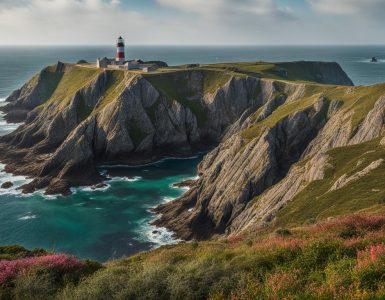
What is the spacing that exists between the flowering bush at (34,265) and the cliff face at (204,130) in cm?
3615

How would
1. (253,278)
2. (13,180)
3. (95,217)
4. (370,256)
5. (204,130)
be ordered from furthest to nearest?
(204,130) < (13,180) < (95,217) < (253,278) < (370,256)

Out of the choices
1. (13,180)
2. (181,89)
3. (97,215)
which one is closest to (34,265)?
(97,215)

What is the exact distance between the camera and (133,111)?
120125 mm

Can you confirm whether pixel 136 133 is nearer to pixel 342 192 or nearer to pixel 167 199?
pixel 167 199

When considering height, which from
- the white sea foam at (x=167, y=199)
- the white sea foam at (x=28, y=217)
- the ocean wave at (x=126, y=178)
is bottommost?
the white sea foam at (x=28, y=217)

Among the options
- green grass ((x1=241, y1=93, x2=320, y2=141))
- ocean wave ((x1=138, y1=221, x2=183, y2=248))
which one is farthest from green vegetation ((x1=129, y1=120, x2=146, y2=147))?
ocean wave ((x1=138, y1=221, x2=183, y2=248))

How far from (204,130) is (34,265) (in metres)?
113

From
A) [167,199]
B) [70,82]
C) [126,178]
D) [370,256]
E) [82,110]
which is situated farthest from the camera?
[70,82]

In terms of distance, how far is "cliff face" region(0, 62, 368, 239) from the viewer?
232ft

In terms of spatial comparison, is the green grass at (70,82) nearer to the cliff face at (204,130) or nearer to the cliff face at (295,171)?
the cliff face at (204,130)

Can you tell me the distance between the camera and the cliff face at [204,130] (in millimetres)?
70625

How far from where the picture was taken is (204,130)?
130 m

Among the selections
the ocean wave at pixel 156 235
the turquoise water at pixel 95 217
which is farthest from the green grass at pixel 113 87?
the ocean wave at pixel 156 235

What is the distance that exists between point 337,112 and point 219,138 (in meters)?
49.0
